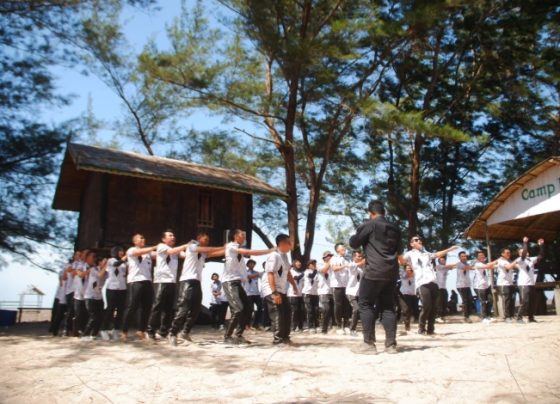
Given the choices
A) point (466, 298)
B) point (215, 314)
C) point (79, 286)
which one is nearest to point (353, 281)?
point (466, 298)

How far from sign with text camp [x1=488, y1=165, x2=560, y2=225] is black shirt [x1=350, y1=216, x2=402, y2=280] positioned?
996 centimetres

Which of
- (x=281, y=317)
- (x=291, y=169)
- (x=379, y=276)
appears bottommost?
(x=281, y=317)

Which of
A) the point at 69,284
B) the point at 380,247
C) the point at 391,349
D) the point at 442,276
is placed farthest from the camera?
the point at 442,276

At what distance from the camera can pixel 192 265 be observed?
29.2ft

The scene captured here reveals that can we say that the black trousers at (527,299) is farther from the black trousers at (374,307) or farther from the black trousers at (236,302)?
the black trousers at (236,302)

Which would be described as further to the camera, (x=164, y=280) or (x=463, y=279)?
(x=463, y=279)

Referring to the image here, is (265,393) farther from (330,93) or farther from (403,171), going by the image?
(403,171)

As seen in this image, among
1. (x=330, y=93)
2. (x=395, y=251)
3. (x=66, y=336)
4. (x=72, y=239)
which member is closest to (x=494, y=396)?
(x=395, y=251)

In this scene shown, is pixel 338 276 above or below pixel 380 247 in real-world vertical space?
below

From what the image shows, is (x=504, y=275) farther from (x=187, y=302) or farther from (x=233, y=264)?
(x=187, y=302)

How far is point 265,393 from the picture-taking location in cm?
517

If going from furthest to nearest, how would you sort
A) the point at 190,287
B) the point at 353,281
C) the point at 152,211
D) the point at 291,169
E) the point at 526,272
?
the point at 291,169, the point at 152,211, the point at 526,272, the point at 353,281, the point at 190,287

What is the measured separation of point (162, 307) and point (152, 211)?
348 inches

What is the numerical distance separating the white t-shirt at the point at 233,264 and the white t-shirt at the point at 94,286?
9.62ft
